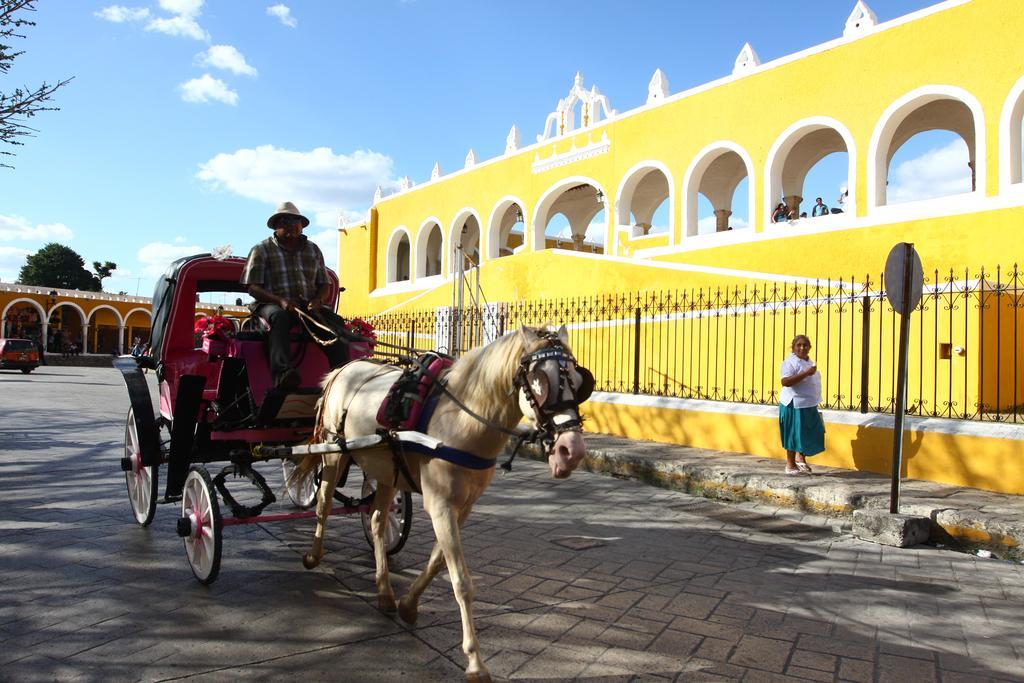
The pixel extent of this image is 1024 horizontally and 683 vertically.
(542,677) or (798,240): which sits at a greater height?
(798,240)

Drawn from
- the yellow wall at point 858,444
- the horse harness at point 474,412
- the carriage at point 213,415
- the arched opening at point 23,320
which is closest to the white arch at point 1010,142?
the yellow wall at point 858,444

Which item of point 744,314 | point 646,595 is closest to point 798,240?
point 744,314

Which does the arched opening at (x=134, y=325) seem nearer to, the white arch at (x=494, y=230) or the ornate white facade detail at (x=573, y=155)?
the white arch at (x=494, y=230)

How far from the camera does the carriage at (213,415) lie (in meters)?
4.38

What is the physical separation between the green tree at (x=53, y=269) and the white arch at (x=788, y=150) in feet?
221

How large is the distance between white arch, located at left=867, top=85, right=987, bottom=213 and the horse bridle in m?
11.3

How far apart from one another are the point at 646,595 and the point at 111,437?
9.05 metres

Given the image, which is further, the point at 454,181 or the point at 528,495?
the point at 454,181

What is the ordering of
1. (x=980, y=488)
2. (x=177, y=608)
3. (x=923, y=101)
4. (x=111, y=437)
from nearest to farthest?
1. (x=177, y=608)
2. (x=980, y=488)
3. (x=111, y=437)
4. (x=923, y=101)

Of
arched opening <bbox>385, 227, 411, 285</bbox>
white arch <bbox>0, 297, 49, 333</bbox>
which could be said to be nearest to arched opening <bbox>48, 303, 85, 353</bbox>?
white arch <bbox>0, 297, 49, 333</bbox>

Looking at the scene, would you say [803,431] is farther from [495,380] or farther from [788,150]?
[788,150]

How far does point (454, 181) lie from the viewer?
76.5ft

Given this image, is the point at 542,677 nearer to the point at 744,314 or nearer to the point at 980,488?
the point at 980,488

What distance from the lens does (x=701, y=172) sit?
53.2 feet
